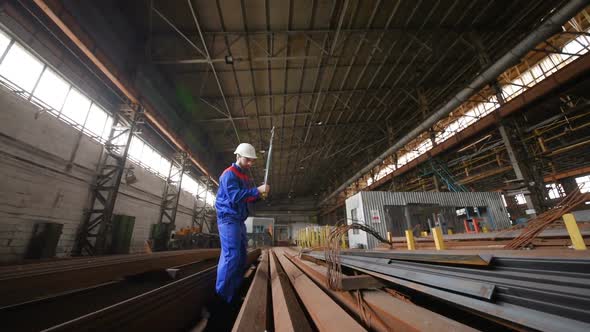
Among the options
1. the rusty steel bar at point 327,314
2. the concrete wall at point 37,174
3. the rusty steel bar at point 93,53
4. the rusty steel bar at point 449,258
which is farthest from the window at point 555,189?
the concrete wall at point 37,174

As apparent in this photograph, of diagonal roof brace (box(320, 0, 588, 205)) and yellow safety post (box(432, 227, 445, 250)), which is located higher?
diagonal roof brace (box(320, 0, 588, 205))

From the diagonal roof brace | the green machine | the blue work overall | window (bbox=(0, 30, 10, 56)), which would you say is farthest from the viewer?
the green machine

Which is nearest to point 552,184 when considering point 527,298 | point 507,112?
point 507,112

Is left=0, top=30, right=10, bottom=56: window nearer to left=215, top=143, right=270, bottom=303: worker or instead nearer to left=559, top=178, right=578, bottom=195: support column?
left=215, top=143, right=270, bottom=303: worker

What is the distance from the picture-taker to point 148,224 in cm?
927

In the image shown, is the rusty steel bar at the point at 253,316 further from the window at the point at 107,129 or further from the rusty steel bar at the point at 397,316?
the window at the point at 107,129

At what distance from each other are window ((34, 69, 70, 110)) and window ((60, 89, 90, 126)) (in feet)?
0.49

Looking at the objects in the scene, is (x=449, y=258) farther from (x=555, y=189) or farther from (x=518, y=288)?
(x=555, y=189)

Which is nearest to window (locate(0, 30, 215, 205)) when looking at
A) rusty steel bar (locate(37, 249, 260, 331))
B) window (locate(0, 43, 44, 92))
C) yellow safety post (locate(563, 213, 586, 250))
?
window (locate(0, 43, 44, 92))

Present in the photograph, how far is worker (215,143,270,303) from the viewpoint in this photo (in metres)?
1.85

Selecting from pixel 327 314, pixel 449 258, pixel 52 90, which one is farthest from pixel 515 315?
pixel 52 90

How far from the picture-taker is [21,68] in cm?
478

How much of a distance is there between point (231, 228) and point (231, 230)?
2 cm

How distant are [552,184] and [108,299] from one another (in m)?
19.0
